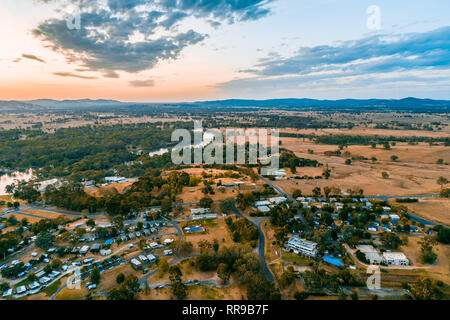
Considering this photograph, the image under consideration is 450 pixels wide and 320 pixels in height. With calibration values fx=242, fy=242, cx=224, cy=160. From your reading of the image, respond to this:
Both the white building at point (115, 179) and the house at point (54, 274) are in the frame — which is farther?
the white building at point (115, 179)

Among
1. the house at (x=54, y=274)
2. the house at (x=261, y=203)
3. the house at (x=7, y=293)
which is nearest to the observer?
the house at (x=7, y=293)

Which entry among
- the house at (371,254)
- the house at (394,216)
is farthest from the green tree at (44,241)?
the house at (394,216)

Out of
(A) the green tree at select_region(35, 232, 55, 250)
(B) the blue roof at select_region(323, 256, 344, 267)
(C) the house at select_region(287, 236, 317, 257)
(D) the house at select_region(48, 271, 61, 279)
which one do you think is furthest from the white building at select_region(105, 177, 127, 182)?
(B) the blue roof at select_region(323, 256, 344, 267)

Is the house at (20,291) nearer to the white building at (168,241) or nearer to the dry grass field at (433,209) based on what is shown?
the white building at (168,241)

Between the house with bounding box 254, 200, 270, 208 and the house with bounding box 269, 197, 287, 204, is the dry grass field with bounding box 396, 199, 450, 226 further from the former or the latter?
the house with bounding box 254, 200, 270, 208

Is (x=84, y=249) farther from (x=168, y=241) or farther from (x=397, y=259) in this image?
(x=397, y=259)
